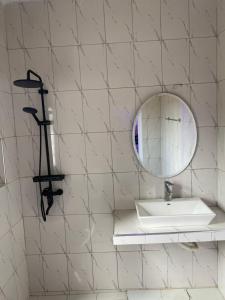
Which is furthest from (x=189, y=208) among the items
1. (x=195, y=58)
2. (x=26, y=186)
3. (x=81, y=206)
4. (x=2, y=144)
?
(x=2, y=144)

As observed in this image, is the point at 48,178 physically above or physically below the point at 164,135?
below

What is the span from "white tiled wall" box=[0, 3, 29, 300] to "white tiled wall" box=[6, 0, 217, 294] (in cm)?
6

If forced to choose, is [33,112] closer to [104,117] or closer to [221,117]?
[104,117]

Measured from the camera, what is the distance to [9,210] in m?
1.85

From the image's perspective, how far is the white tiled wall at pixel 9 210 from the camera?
1.75 metres

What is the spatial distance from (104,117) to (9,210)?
1.06 meters

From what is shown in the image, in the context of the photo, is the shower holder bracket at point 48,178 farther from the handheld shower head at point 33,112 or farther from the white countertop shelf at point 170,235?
the white countertop shelf at point 170,235

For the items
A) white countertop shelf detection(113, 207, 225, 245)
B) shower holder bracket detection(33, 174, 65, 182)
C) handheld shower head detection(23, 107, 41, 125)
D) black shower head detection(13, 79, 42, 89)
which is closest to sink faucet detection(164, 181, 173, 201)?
white countertop shelf detection(113, 207, 225, 245)

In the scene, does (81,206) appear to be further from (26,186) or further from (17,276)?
(17,276)

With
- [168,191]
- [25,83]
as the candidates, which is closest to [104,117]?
[25,83]

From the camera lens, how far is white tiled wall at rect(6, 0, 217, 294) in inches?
75.8

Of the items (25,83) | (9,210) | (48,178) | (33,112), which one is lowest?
(9,210)

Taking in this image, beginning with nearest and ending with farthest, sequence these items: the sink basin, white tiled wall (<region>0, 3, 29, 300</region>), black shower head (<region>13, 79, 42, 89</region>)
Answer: black shower head (<region>13, 79, 42, 89</region>)
white tiled wall (<region>0, 3, 29, 300</region>)
the sink basin

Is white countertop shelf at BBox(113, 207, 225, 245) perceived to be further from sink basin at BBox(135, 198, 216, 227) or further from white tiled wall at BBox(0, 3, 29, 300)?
white tiled wall at BBox(0, 3, 29, 300)
